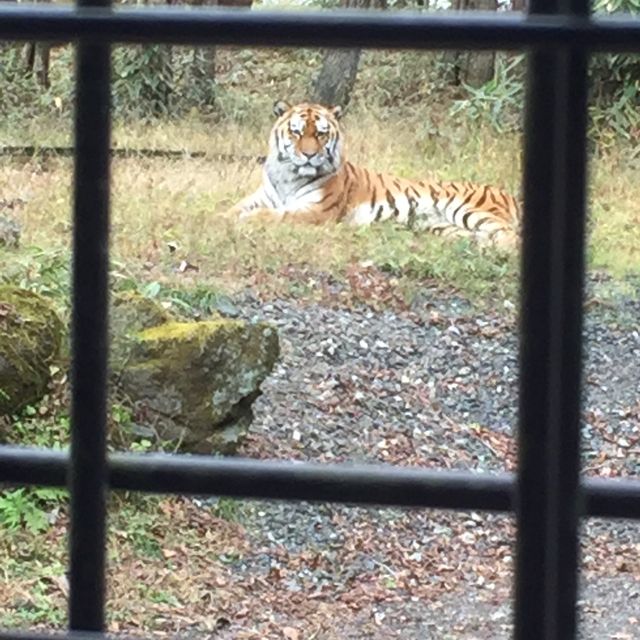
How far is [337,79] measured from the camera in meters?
6.07

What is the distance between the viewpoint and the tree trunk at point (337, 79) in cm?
600

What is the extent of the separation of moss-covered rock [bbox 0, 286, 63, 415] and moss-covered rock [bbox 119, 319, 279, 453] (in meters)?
0.15

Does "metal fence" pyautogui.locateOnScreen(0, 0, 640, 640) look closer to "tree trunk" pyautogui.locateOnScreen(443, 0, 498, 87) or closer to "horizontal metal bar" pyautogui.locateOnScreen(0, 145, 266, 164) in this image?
"horizontal metal bar" pyautogui.locateOnScreen(0, 145, 266, 164)

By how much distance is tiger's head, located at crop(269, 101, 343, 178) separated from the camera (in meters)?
4.85

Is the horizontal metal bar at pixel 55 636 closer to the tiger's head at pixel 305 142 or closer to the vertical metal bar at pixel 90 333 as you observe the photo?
the vertical metal bar at pixel 90 333

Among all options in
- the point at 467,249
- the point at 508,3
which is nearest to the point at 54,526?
the point at 467,249

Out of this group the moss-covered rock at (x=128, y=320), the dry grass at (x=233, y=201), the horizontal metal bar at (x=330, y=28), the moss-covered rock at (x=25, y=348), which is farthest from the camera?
the dry grass at (x=233, y=201)

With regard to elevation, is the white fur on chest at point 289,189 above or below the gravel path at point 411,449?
above

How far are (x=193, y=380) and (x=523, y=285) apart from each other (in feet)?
8.15

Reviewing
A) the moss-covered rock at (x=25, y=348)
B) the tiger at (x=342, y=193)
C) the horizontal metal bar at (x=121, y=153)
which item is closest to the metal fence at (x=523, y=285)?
the moss-covered rock at (x=25, y=348)

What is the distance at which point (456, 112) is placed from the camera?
5.62 meters

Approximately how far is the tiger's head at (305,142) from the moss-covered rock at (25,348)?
218cm

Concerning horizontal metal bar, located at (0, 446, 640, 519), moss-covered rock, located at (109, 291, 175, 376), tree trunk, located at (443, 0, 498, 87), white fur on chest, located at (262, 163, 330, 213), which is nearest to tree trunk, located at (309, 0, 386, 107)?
tree trunk, located at (443, 0, 498, 87)

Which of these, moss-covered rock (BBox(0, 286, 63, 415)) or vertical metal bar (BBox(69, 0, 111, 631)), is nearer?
vertical metal bar (BBox(69, 0, 111, 631))
